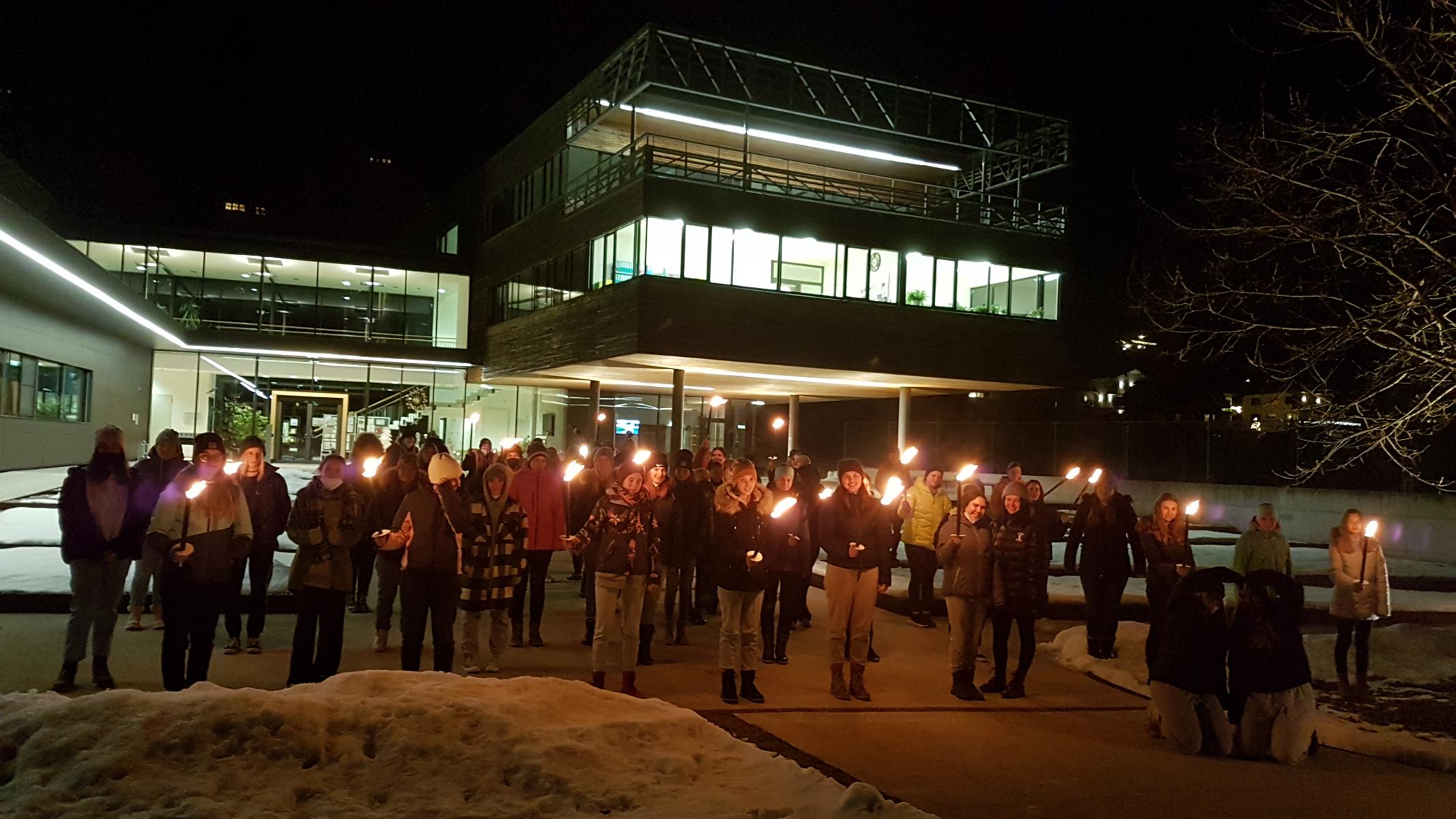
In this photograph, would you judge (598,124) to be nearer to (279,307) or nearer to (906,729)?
(279,307)

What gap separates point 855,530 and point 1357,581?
5.36m

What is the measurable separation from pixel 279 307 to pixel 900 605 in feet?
99.4

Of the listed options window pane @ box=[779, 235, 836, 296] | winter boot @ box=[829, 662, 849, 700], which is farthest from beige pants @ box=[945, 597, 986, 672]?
window pane @ box=[779, 235, 836, 296]

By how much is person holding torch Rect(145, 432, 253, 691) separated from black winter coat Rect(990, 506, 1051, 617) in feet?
20.4

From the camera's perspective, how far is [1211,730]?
287 inches

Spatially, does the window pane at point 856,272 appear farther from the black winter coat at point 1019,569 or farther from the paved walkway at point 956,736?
the black winter coat at point 1019,569

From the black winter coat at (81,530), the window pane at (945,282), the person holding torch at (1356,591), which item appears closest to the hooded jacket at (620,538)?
the black winter coat at (81,530)

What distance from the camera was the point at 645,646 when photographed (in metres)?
9.61

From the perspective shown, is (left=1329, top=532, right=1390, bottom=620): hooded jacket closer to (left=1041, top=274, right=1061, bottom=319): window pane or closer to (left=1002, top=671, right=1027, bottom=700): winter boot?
(left=1002, top=671, right=1027, bottom=700): winter boot

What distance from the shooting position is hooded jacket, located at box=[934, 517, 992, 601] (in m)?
8.70

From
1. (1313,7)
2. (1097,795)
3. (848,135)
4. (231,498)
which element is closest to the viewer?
→ (1097,795)

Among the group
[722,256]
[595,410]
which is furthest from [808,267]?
[595,410]

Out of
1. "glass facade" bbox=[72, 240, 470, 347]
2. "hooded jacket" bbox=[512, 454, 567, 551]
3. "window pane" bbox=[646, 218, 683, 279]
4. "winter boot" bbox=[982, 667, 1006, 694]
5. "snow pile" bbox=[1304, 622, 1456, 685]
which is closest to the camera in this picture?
"winter boot" bbox=[982, 667, 1006, 694]

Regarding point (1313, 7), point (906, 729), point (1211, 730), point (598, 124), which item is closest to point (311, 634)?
point (906, 729)
